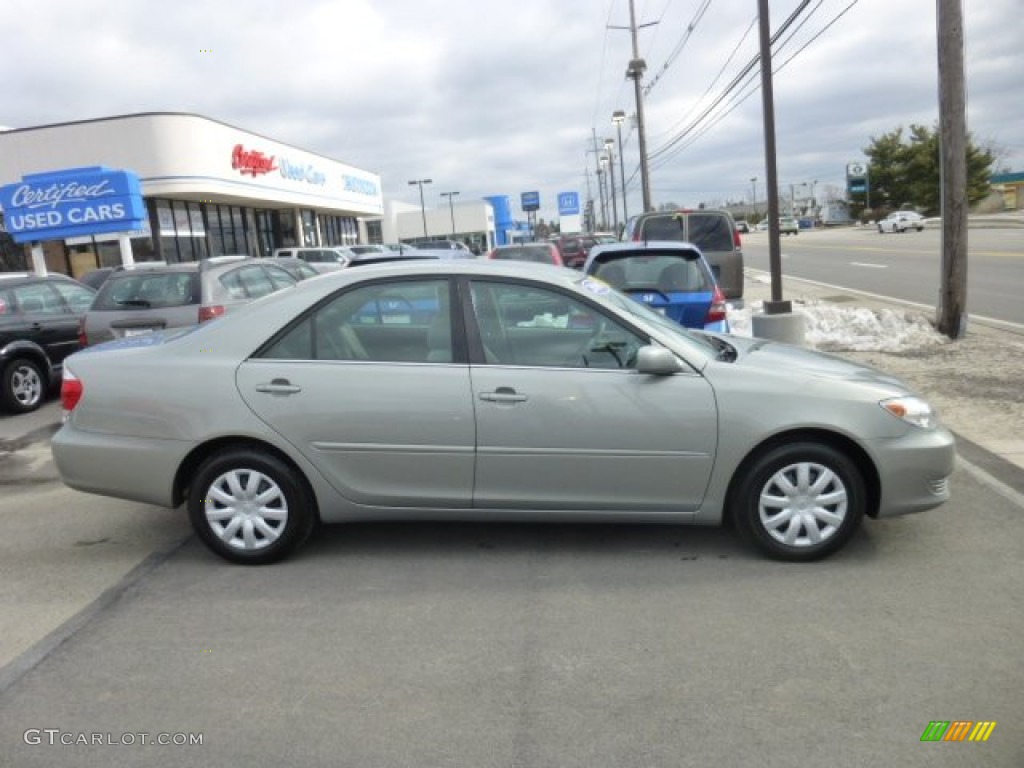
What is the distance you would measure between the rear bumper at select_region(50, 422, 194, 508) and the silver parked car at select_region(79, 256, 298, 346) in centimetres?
398

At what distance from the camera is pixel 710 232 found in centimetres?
1279

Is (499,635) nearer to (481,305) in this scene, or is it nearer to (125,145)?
(481,305)

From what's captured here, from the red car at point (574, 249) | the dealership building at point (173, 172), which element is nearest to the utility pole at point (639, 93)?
the red car at point (574, 249)

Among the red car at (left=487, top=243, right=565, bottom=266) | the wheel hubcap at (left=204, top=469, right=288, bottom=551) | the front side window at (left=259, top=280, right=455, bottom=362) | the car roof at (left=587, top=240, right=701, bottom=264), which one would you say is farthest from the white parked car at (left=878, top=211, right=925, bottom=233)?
the wheel hubcap at (left=204, top=469, right=288, bottom=551)

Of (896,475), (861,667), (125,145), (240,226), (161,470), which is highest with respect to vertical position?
Answer: (125,145)

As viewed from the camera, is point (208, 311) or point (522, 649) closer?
point (522, 649)

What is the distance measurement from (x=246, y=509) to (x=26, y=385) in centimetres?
631

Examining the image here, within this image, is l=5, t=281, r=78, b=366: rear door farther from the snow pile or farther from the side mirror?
the snow pile

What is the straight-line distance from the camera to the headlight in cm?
420

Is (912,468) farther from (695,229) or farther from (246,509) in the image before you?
(695,229)

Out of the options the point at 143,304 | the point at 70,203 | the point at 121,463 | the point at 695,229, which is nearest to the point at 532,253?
the point at 695,229

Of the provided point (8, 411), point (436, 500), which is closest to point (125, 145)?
point (8, 411)

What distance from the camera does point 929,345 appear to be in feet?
34.6

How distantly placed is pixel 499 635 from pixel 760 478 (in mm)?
1552
